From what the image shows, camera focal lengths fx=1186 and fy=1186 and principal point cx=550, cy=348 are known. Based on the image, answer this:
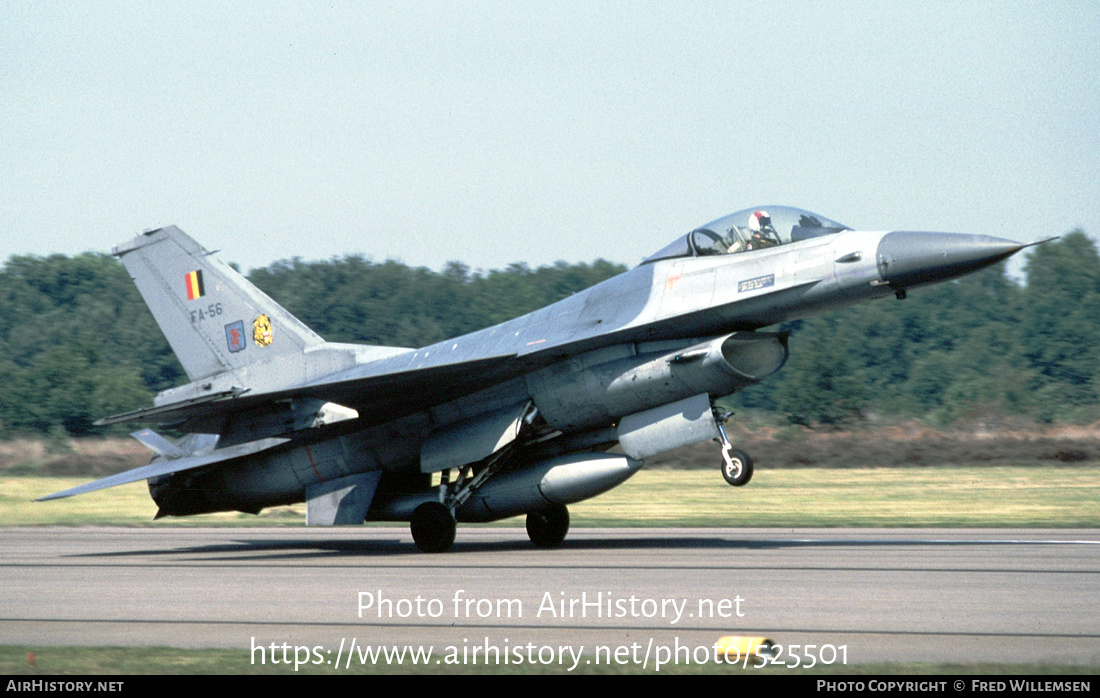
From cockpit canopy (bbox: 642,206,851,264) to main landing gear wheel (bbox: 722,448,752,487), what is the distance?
2517mm

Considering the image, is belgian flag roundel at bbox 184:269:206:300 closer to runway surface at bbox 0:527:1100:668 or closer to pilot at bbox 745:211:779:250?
runway surface at bbox 0:527:1100:668

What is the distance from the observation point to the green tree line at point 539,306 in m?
43.0

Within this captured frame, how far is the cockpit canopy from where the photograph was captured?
1406 cm

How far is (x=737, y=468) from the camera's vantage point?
530 inches

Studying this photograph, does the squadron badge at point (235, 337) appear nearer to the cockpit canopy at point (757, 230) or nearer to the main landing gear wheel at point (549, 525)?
the main landing gear wheel at point (549, 525)

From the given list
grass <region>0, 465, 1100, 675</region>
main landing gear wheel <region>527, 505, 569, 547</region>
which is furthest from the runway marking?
grass <region>0, 465, 1100, 675</region>

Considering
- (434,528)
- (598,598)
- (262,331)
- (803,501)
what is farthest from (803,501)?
(598,598)

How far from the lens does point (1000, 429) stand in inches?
1421

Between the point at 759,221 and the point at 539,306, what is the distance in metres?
56.4

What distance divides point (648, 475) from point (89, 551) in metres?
15.3

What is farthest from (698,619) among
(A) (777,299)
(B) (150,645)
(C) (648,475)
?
(C) (648,475)

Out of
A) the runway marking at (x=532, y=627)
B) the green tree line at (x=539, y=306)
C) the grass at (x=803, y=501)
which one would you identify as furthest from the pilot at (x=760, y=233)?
the green tree line at (x=539, y=306)

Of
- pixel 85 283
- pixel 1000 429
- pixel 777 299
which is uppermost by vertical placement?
pixel 85 283

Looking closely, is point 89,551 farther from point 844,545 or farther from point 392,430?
point 844,545
